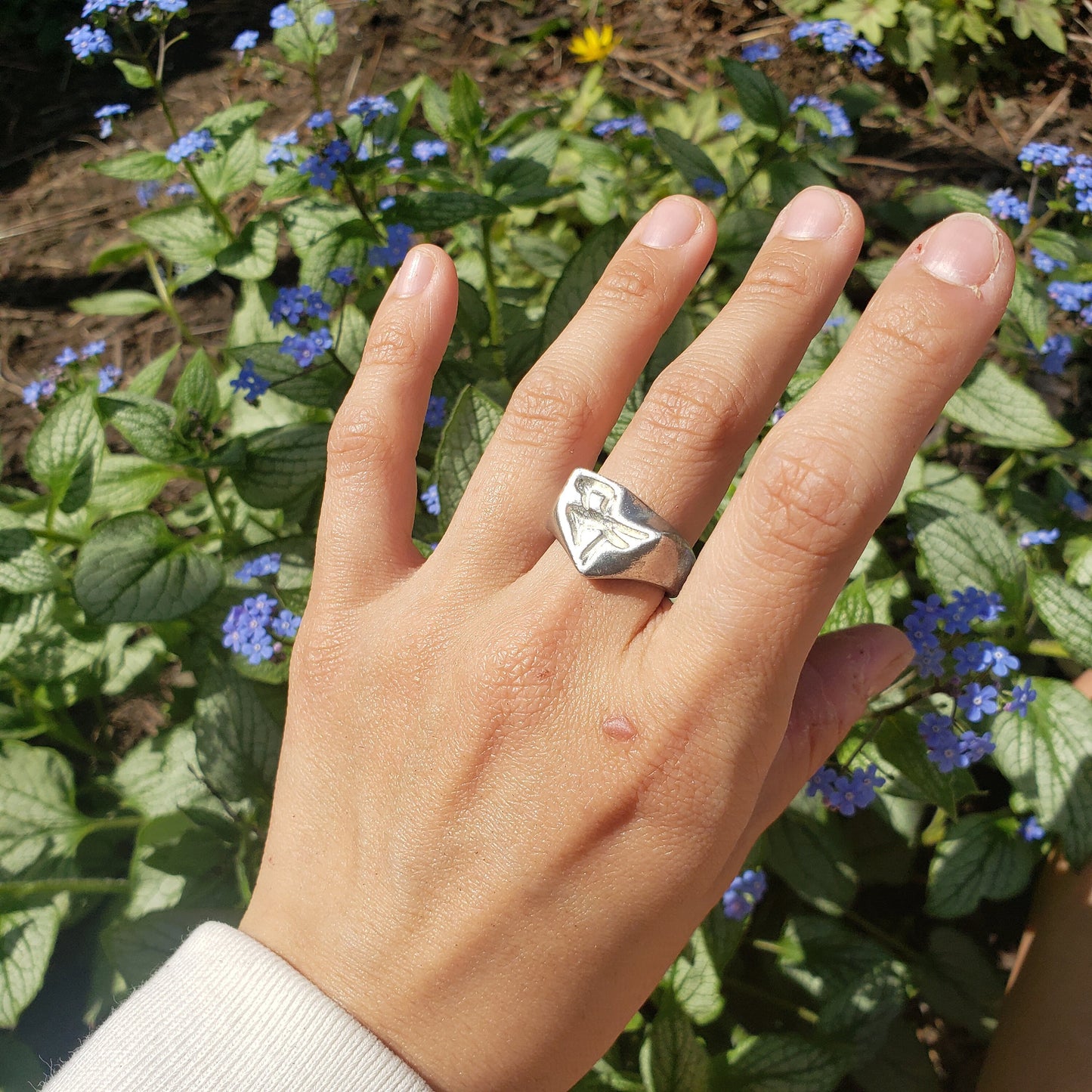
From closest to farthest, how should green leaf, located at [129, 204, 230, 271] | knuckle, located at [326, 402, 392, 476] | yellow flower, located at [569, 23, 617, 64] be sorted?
knuckle, located at [326, 402, 392, 476]
green leaf, located at [129, 204, 230, 271]
yellow flower, located at [569, 23, 617, 64]

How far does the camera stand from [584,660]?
157 cm

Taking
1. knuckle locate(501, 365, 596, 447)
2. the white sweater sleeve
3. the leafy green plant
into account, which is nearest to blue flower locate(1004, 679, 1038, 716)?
the leafy green plant

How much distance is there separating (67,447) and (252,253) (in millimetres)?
1065

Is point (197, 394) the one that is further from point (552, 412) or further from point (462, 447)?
point (552, 412)

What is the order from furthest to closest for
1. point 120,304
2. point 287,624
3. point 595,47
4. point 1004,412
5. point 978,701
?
point 595,47 < point 120,304 < point 1004,412 < point 287,624 < point 978,701

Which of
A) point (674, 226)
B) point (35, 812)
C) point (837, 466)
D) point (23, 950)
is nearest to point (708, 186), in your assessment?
point (674, 226)

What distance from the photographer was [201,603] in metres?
2.45

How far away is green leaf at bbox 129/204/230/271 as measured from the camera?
3316 mm

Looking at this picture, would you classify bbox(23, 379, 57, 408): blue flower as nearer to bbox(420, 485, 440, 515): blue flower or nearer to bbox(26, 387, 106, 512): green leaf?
bbox(26, 387, 106, 512): green leaf

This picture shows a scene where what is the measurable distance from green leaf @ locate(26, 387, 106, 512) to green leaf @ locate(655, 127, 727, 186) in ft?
7.27

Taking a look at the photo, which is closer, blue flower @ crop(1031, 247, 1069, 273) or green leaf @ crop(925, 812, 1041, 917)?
green leaf @ crop(925, 812, 1041, 917)

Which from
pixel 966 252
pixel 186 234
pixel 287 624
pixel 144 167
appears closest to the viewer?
pixel 966 252

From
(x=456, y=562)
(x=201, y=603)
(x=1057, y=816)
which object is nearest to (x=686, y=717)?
(x=456, y=562)

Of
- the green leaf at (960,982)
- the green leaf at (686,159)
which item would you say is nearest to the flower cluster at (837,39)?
the green leaf at (686,159)
